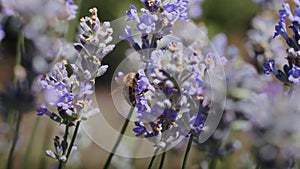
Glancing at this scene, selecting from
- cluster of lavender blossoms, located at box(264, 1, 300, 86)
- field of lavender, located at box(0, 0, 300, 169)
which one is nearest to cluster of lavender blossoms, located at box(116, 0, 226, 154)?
field of lavender, located at box(0, 0, 300, 169)

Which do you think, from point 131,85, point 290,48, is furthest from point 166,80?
point 290,48

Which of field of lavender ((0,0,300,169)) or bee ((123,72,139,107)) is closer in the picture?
field of lavender ((0,0,300,169))

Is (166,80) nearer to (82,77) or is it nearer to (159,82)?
(159,82)

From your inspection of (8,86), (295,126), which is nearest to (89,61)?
(295,126)

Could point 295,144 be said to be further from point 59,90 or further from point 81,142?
point 81,142

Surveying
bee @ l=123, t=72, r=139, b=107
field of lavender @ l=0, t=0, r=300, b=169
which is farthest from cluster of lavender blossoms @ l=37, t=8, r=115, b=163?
bee @ l=123, t=72, r=139, b=107

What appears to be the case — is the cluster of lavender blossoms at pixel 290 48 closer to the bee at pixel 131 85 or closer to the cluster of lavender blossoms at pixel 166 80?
the cluster of lavender blossoms at pixel 166 80

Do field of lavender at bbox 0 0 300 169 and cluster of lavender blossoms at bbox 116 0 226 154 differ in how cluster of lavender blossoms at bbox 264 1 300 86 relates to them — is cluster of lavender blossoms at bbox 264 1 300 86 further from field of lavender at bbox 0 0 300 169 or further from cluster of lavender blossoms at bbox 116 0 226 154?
cluster of lavender blossoms at bbox 116 0 226 154

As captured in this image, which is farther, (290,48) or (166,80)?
(290,48)

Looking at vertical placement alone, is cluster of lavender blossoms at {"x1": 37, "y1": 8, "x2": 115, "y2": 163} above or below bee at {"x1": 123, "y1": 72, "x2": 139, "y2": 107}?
above
